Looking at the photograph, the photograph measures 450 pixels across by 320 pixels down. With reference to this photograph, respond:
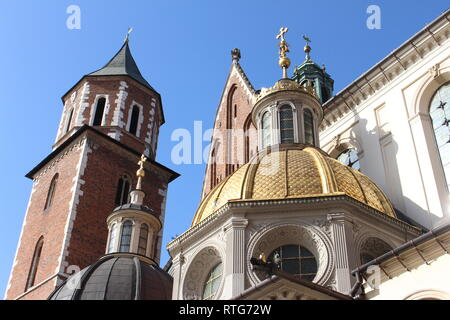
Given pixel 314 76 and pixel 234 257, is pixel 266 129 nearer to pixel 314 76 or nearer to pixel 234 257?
pixel 234 257

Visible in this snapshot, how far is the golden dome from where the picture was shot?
1345 cm

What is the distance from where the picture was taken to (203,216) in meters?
14.4

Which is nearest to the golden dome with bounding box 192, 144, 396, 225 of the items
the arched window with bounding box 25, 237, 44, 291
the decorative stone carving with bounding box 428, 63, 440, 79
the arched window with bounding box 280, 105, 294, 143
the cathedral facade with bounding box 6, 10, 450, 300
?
the cathedral facade with bounding box 6, 10, 450, 300

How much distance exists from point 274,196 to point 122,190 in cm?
1244

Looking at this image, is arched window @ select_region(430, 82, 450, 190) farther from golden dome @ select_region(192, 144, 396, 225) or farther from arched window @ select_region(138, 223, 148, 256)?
arched window @ select_region(138, 223, 148, 256)

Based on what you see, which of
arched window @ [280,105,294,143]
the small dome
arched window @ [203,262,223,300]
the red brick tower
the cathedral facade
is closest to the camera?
the cathedral facade

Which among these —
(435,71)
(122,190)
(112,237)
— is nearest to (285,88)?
(435,71)

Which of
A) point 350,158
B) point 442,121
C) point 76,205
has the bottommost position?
point 442,121

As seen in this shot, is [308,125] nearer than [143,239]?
Yes

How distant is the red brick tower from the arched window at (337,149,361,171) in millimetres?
8923

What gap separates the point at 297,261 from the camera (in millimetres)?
12961

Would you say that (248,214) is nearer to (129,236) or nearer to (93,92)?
(129,236)

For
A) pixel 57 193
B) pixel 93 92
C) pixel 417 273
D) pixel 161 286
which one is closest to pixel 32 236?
pixel 57 193
